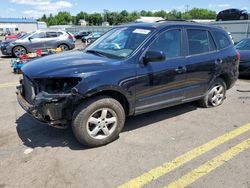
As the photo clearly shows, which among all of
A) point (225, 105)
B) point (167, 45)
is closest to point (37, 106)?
point (167, 45)

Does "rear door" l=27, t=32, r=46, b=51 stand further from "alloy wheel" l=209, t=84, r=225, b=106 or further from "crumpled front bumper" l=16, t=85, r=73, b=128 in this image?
"crumpled front bumper" l=16, t=85, r=73, b=128

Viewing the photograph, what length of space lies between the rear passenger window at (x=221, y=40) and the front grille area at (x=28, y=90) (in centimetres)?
383

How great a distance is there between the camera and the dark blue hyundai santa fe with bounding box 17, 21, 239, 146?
377 centimetres

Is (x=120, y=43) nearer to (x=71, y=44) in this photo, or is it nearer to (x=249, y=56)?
(x=249, y=56)

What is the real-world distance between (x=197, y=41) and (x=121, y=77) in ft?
6.73

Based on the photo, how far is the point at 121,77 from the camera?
4055 mm

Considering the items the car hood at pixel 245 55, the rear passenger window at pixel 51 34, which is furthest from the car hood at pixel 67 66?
the rear passenger window at pixel 51 34

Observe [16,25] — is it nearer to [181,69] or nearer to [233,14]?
[233,14]

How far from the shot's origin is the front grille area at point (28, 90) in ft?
13.2

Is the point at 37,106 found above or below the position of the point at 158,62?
below

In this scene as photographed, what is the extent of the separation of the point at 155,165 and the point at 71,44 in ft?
48.3

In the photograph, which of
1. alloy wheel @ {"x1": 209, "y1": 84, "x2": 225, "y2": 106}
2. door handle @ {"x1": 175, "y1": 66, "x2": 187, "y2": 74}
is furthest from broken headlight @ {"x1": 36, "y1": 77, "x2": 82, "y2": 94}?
alloy wheel @ {"x1": 209, "y1": 84, "x2": 225, "y2": 106}

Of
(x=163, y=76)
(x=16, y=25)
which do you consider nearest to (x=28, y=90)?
(x=163, y=76)

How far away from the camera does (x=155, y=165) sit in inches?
142
